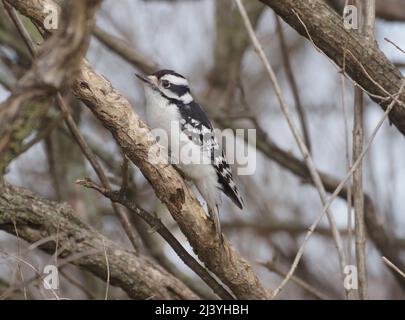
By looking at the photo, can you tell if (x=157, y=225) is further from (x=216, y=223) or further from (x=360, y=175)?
(x=360, y=175)

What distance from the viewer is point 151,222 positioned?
401 cm

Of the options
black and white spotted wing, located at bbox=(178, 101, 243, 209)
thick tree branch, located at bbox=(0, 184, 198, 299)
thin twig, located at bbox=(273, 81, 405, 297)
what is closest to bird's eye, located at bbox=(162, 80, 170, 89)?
black and white spotted wing, located at bbox=(178, 101, 243, 209)

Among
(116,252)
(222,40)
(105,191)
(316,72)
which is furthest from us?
(316,72)

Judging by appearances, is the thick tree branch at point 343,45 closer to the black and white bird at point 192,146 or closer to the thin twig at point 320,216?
the thin twig at point 320,216

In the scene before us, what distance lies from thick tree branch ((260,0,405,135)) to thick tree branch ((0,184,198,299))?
1746mm

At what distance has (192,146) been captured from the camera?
181 inches

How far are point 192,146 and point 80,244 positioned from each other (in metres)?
0.93

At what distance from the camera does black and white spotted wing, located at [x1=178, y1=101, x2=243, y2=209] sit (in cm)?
458

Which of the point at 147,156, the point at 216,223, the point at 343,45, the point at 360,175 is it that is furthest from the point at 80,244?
the point at 343,45

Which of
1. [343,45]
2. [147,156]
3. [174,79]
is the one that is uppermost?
[174,79]

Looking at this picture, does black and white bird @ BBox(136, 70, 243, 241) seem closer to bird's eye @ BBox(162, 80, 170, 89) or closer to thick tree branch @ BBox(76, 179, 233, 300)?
bird's eye @ BBox(162, 80, 170, 89)
